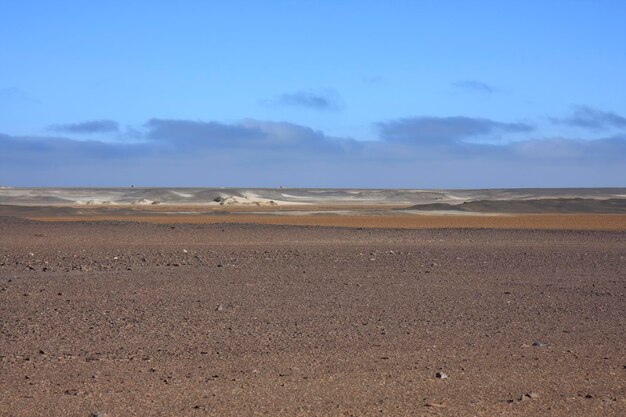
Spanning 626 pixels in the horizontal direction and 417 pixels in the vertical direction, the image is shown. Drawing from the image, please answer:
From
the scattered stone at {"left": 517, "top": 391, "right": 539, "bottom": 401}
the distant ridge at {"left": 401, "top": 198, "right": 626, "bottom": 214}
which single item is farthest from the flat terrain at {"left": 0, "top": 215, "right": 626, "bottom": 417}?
the distant ridge at {"left": 401, "top": 198, "right": 626, "bottom": 214}

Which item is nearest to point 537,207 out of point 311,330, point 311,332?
point 311,330

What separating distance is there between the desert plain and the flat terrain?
0.09 ft

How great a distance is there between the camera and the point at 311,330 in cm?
1049

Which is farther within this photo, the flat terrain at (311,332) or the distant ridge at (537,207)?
the distant ridge at (537,207)

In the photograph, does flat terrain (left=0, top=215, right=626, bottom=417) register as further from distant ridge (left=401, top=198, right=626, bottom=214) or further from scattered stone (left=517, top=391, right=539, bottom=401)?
distant ridge (left=401, top=198, right=626, bottom=214)

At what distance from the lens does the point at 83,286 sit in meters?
14.2

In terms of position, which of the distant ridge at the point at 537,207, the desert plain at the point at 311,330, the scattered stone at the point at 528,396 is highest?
the distant ridge at the point at 537,207

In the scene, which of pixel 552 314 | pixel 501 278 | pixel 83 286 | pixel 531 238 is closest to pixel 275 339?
pixel 552 314

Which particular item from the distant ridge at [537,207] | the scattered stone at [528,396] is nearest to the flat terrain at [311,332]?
the scattered stone at [528,396]

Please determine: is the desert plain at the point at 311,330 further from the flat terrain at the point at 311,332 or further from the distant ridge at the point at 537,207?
the distant ridge at the point at 537,207

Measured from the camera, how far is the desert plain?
7277mm

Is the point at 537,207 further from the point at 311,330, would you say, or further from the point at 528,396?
the point at 528,396

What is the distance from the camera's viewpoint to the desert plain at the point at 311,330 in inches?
287

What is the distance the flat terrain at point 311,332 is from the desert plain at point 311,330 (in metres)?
0.03
